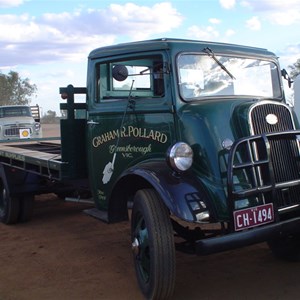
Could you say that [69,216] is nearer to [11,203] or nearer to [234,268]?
[11,203]

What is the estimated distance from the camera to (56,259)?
5.36 m

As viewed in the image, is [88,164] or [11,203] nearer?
[88,164]

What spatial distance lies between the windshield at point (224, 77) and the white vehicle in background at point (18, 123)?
13352mm

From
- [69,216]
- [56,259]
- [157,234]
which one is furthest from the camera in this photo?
[69,216]

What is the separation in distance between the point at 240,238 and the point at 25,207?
4.25m

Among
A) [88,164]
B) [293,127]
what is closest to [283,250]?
[293,127]

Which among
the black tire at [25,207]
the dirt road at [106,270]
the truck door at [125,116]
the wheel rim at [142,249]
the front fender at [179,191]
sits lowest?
the dirt road at [106,270]

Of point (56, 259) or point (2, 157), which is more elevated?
point (2, 157)

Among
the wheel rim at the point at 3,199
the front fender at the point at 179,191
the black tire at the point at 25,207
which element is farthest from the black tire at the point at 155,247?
the wheel rim at the point at 3,199

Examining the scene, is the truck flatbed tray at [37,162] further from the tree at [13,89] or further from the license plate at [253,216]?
the tree at [13,89]

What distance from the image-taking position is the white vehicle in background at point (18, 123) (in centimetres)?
1730

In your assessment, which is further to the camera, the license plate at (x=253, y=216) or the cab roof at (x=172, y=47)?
the cab roof at (x=172, y=47)

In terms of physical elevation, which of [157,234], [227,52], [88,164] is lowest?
[157,234]

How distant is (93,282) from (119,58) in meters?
2.14
